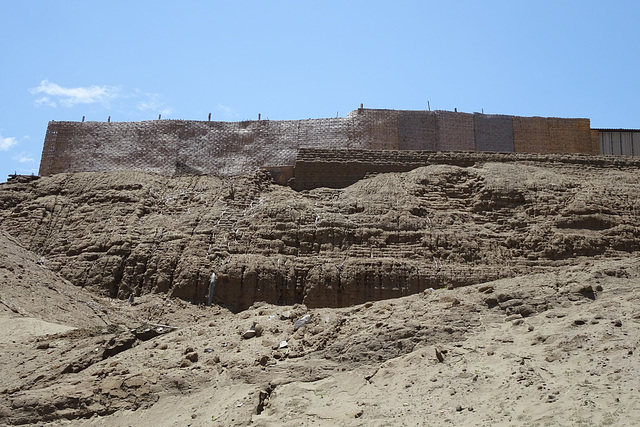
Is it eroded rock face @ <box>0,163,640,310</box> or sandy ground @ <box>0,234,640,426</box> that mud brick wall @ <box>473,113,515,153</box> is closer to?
eroded rock face @ <box>0,163,640,310</box>

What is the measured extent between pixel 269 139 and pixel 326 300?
9390 mm

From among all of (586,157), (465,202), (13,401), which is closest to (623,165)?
(586,157)

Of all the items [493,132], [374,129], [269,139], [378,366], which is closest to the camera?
[378,366]

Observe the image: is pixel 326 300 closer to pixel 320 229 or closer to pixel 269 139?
pixel 320 229

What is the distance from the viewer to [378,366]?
26.2 feet

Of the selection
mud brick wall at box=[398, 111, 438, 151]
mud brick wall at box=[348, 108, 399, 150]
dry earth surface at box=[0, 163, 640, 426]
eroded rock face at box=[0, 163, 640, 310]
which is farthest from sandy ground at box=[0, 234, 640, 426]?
mud brick wall at box=[398, 111, 438, 151]

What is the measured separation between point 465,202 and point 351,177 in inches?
136

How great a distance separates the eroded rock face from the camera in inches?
656

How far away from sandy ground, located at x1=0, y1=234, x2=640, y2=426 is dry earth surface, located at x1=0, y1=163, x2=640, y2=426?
0.09ft

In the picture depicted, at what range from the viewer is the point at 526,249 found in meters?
17.9

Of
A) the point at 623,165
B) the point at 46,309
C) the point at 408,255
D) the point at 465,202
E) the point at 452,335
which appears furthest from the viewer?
the point at 623,165

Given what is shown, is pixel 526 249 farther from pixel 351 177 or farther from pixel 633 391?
pixel 633 391

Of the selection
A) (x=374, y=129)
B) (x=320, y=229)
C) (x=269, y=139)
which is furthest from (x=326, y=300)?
(x=374, y=129)

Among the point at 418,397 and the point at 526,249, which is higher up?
the point at 526,249
